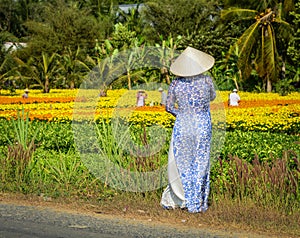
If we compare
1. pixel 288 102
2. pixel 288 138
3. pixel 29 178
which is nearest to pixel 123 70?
pixel 288 102

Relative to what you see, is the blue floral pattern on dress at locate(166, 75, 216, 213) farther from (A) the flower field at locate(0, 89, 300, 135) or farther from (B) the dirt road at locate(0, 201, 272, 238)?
(A) the flower field at locate(0, 89, 300, 135)

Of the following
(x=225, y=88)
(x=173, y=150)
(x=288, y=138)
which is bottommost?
(x=225, y=88)

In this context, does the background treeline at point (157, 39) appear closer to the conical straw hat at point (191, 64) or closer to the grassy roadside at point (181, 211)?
the grassy roadside at point (181, 211)

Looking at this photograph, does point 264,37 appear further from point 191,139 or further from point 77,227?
point 77,227

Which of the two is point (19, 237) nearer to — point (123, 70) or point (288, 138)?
point (288, 138)

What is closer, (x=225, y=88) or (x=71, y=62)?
(x=225, y=88)

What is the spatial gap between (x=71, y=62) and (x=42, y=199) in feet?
66.5

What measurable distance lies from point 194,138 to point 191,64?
729 mm

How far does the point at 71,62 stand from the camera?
88.1 feet

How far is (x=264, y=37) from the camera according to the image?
858 inches

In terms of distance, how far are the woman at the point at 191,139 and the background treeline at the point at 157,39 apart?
517 inches

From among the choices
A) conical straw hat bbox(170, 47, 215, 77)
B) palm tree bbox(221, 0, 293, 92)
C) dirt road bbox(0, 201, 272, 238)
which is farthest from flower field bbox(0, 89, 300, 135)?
dirt road bbox(0, 201, 272, 238)

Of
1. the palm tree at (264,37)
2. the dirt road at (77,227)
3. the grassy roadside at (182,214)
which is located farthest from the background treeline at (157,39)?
the dirt road at (77,227)

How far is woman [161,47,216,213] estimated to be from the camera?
6.20m
